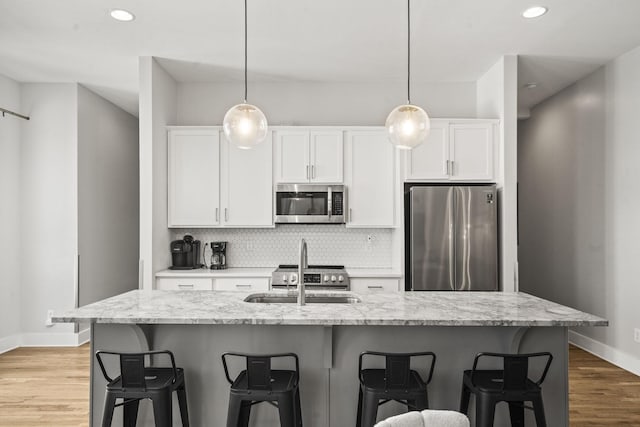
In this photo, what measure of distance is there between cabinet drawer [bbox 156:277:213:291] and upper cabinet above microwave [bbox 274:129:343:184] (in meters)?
1.23

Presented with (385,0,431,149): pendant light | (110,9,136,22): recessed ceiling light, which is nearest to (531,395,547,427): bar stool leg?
(385,0,431,149): pendant light

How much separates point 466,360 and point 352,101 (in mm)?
3259

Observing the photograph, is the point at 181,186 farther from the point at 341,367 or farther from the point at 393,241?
the point at 341,367

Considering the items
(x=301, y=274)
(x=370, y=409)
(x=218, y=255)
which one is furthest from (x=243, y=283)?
(x=370, y=409)

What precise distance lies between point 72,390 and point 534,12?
4.61 m

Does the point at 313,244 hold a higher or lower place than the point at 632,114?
lower

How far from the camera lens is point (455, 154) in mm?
4383

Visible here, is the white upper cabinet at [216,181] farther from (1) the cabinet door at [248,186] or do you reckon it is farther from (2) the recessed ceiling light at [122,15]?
(2) the recessed ceiling light at [122,15]

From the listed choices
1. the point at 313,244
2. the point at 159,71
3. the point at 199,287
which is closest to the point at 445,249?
the point at 313,244

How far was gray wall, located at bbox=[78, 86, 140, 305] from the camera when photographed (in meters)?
5.03

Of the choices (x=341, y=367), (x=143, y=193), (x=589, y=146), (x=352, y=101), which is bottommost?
(x=341, y=367)

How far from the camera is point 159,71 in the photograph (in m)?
4.34

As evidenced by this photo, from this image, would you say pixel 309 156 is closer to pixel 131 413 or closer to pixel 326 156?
pixel 326 156

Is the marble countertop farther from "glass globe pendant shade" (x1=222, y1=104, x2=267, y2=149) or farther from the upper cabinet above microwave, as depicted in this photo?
the upper cabinet above microwave
